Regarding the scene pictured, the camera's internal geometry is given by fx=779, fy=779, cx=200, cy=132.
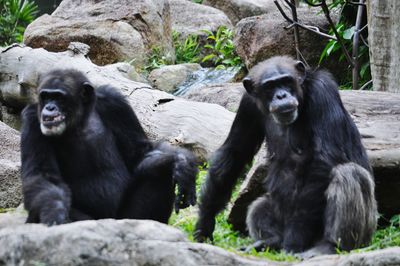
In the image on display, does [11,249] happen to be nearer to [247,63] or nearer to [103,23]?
[247,63]

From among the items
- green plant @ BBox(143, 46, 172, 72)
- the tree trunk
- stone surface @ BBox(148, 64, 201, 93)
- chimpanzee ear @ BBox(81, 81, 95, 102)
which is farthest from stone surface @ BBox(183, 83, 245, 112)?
chimpanzee ear @ BBox(81, 81, 95, 102)

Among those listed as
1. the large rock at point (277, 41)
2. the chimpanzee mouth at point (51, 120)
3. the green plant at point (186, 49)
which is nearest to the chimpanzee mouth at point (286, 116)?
the chimpanzee mouth at point (51, 120)

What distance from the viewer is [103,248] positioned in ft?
18.5

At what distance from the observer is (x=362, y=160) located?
8.27 metres

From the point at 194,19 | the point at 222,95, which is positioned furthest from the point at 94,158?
→ the point at 194,19

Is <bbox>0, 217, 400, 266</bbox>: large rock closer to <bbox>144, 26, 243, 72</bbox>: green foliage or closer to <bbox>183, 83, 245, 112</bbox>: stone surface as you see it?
<bbox>183, 83, 245, 112</bbox>: stone surface

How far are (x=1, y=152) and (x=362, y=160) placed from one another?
5.74m

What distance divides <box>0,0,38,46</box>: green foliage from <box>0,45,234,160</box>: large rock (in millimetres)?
10411

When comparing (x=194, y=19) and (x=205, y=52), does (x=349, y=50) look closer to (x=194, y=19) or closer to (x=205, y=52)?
(x=205, y=52)

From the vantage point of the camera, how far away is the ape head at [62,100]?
803 centimetres

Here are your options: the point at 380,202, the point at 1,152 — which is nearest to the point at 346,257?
the point at 380,202

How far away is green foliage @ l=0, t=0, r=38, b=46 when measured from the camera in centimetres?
2595

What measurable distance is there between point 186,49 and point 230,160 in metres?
14.2

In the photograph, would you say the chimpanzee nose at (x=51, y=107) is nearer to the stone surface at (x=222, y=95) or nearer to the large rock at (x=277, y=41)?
the stone surface at (x=222, y=95)
